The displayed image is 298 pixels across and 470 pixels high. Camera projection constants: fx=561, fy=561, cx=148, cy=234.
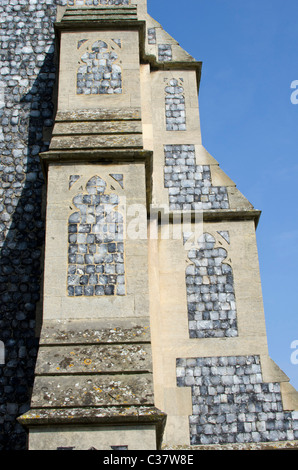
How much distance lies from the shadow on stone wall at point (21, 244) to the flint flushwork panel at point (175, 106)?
1.94 metres

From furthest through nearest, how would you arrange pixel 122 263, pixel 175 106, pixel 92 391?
1. pixel 175 106
2. pixel 122 263
3. pixel 92 391

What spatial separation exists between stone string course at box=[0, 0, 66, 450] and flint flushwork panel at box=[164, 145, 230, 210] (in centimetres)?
200

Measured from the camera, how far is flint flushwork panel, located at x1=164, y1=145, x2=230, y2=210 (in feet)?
26.7

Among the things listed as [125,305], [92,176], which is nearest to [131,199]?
[92,176]

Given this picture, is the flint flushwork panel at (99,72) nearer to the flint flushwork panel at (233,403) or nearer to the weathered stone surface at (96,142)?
the weathered stone surface at (96,142)

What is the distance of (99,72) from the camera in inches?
315

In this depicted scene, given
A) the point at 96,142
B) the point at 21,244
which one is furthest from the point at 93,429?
the point at 21,244

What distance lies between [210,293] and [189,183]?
173 cm

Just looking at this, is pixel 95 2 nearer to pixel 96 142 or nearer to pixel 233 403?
pixel 96 142

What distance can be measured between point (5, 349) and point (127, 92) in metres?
3.88

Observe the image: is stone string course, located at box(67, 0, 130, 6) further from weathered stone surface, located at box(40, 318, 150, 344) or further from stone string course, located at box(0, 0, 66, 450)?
weathered stone surface, located at box(40, 318, 150, 344)

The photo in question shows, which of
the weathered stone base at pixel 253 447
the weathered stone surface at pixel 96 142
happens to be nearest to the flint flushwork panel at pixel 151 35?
the weathered stone surface at pixel 96 142
